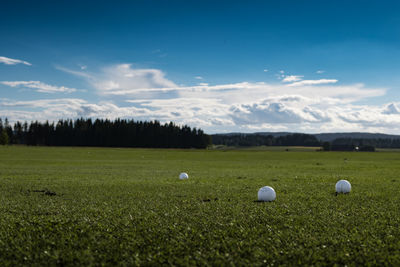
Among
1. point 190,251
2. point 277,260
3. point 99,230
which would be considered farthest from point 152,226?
point 277,260

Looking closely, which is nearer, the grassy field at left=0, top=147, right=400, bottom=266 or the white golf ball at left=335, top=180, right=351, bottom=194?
the grassy field at left=0, top=147, right=400, bottom=266

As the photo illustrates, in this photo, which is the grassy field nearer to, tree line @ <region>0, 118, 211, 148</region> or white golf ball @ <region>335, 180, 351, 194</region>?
white golf ball @ <region>335, 180, 351, 194</region>

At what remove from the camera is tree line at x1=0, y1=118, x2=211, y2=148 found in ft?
437

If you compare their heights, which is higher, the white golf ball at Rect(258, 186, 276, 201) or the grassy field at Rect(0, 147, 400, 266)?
the white golf ball at Rect(258, 186, 276, 201)

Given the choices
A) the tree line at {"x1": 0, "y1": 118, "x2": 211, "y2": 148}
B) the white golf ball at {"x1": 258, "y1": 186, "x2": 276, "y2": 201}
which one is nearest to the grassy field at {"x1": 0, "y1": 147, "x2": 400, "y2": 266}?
the white golf ball at {"x1": 258, "y1": 186, "x2": 276, "y2": 201}

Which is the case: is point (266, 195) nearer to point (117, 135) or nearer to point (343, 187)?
point (343, 187)

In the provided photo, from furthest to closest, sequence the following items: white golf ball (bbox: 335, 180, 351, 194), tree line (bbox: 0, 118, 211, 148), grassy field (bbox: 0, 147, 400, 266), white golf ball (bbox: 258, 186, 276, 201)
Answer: tree line (bbox: 0, 118, 211, 148) → white golf ball (bbox: 335, 180, 351, 194) → white golf ball (bbox: 258, 186, 276, 201) → grassy field (bbox: 0, 147, 400, 266)

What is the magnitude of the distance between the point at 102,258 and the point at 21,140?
164 metres

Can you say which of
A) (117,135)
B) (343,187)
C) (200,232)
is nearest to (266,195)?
(343,187)

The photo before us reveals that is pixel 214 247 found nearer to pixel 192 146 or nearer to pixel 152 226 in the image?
pixel 152 226

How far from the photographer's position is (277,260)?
5.74 meters

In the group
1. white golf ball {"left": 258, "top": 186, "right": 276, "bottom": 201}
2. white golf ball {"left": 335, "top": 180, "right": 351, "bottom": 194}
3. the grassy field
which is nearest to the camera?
the grassy field

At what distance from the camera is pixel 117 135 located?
436 ft

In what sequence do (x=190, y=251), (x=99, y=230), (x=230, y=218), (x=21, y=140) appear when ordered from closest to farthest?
(x=190, y=251), (x=99, y=230), (x=230, y=218), (x=21, y=140)
